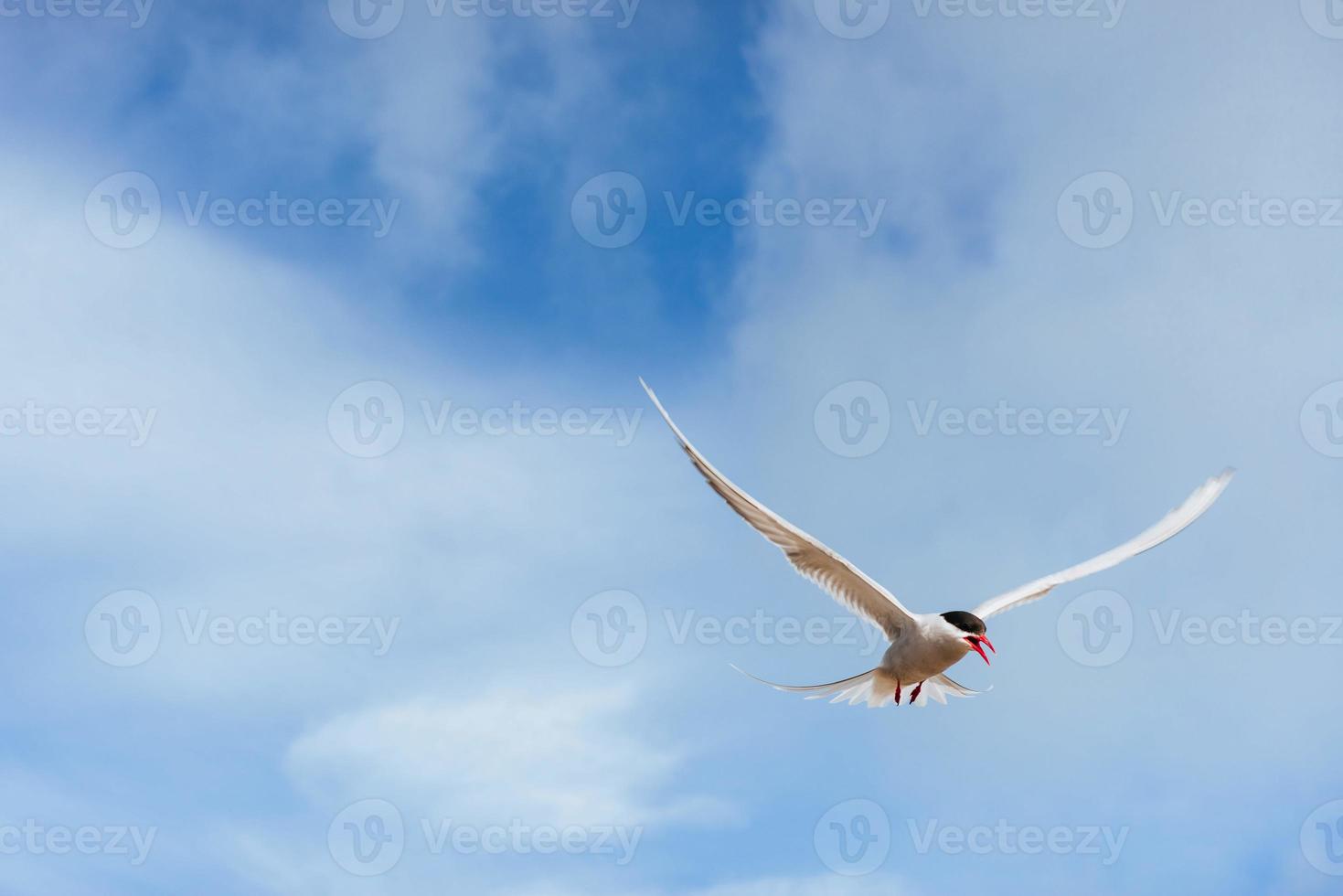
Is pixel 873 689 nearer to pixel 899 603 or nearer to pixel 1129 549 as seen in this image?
pixel 899 603

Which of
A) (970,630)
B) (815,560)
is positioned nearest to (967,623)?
(970,630)

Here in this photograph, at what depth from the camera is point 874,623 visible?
15.4m

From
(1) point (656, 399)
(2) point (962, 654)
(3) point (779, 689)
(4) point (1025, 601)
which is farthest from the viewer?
(4) point (1025, 601)

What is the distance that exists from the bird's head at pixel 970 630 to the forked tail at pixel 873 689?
1.57 meters

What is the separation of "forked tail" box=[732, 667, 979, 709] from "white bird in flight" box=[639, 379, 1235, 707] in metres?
0.01

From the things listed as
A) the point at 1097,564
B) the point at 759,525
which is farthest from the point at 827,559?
the point at 1097,564

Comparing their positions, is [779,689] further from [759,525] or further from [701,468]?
[701,468]

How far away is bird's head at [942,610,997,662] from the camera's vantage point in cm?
1404

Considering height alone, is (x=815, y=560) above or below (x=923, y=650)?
above

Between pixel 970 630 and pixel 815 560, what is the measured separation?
2106 millimetres

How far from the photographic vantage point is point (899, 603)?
1485cm

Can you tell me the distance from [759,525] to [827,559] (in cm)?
98

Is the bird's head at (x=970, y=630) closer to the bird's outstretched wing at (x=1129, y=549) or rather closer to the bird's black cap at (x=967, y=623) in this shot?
the bird's black cap at (x=967, y=623)

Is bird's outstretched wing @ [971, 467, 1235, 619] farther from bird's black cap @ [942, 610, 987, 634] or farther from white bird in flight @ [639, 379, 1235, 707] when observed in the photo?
bird's black cap @ [942, 610, 987, 634]
